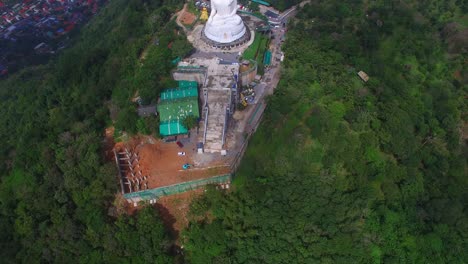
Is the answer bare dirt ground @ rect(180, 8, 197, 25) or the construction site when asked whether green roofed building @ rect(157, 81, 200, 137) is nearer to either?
the construction site

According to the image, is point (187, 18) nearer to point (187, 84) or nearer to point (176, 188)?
point (187, 84)

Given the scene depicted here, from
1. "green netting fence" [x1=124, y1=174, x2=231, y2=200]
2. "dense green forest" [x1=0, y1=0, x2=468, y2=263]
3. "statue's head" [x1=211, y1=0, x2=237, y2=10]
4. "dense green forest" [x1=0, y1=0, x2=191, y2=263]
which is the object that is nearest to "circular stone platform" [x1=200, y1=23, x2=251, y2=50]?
"dense green forest" [x1=0, y1=0, x2=191, y2=263]

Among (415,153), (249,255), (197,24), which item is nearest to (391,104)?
(415,153)

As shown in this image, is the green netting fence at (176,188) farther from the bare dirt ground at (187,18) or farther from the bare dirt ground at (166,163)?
the bare dirt ground at (187,18)

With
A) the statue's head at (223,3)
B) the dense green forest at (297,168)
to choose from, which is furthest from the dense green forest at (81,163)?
the statue's head at (223,3)

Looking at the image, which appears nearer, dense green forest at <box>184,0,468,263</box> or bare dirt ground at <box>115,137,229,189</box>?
dense green forest at <box>184,0,468,263</box>

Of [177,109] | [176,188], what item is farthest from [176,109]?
[176,188]

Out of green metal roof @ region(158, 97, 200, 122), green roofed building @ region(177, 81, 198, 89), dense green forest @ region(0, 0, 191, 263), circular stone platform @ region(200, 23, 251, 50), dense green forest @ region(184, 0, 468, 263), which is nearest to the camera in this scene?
dense green forest @ region(184, 0, 468, 263)
